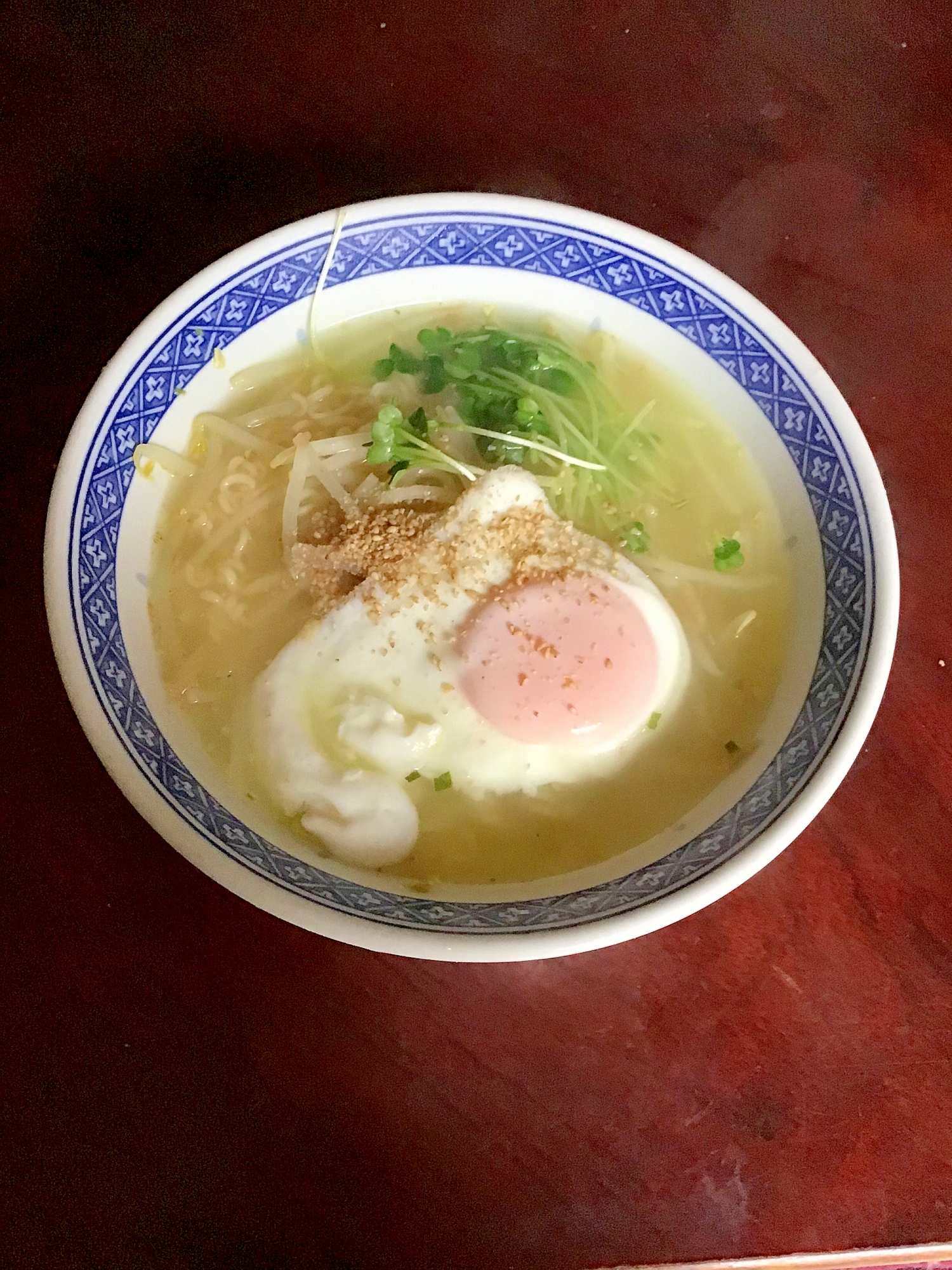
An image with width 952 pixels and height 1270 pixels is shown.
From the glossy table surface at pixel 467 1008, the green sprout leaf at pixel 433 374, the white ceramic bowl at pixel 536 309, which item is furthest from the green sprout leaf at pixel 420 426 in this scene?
the glossy table surface at pixel 467 1008

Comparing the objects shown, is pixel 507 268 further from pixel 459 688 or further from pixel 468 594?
pixel 459 688

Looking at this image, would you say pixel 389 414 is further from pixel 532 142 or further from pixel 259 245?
pixel 532 142

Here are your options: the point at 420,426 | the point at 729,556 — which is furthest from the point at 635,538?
the point at 420,426

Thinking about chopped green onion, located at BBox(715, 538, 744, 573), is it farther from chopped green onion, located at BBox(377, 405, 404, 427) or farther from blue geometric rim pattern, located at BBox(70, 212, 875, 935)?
chopped green onion, located at BBox(377, 405, 404, 427)

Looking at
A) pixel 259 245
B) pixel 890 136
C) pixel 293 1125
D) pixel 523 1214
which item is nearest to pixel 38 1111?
pixel 293 1125

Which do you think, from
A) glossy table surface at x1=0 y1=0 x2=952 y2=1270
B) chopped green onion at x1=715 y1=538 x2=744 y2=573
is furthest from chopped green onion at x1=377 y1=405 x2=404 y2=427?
chopped green onion at x1=715 y1=538 x2=744 y2=573

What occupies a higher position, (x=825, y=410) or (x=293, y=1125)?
(x=825, y=410)
